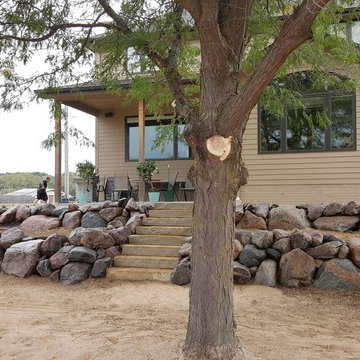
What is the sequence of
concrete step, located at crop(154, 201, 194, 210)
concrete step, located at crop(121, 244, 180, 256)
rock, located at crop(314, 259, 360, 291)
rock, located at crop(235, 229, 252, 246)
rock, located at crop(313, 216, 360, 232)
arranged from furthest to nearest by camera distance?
concrete step, located at crop(154, 201, 194, 210) < rock, located at crop(313, 216, 360, 232) < concrete step, located at crop(121, 244, 180, 256) < rock, located at crop(235, 229, 252, 246) < rock, located at crop(314, 259, 360, 291)

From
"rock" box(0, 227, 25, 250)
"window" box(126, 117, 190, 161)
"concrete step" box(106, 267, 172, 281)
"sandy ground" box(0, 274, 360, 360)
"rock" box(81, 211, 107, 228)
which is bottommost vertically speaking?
"sandy ground" box(0, 274, 360, 360)

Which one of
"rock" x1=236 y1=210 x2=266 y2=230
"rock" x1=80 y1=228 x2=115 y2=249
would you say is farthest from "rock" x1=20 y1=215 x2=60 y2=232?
"rock" x1=236 y1=210 x2=266 y2=230

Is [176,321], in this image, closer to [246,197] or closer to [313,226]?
[313,226]

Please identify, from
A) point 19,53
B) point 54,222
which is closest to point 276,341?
point 19,53

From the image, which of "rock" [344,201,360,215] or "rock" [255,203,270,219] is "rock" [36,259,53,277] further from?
"rock" [344,201,360,215]

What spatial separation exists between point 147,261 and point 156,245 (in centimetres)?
52

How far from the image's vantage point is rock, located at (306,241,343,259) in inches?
245

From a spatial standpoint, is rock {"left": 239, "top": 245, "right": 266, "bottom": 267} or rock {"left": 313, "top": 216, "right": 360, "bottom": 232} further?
rock {"left": 313, "top": 216, "right": 360, "bottom": 232}

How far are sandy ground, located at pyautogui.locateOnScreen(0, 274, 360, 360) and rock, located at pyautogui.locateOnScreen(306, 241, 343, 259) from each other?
1.89 ft

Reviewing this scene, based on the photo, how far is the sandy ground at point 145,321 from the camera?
3.87 metres

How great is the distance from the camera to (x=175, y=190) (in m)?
12.6

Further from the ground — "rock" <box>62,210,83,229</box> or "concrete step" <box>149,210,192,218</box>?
"concrete step" <box>149,210,192,218</box>

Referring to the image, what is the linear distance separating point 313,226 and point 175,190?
563 centimetres

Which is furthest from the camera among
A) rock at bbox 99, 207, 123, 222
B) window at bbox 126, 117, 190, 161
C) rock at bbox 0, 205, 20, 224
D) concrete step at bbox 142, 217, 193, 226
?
window at bbox 126, 117, 190, 161
